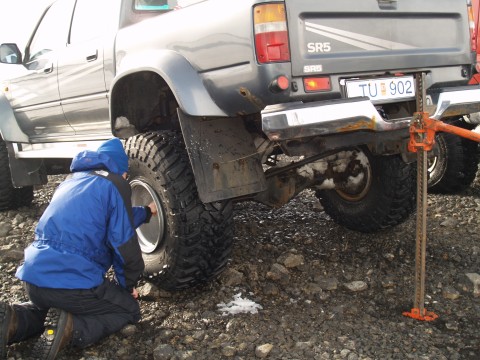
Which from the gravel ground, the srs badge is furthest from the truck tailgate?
the gravel ground

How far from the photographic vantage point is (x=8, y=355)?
252cm

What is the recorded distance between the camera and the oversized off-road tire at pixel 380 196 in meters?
3.53

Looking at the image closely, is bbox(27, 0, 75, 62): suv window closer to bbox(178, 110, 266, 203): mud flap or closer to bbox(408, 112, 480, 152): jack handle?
bbox(178, 110, 266, 203): mud flap

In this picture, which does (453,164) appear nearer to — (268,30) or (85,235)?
(268,30)

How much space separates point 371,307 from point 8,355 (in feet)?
6.32

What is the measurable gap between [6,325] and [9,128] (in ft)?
9.52

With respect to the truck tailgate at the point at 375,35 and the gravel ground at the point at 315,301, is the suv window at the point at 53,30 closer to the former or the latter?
the gravel ground at the point at 315,301

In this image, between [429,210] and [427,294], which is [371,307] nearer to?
[427,294]

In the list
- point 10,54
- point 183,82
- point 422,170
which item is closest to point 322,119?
point 422,170

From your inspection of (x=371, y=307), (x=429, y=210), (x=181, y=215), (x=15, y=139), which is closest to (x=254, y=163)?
(x=181, y=215)

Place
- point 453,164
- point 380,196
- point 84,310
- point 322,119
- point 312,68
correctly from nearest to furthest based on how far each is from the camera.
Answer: point 322,119 < point 312,68 < point 84,310 < point 380,196 < point 453,164

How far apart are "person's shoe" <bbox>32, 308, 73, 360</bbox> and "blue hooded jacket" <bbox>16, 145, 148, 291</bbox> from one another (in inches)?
5.6

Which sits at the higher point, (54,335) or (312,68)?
(312,68)

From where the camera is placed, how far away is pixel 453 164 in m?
4.85
